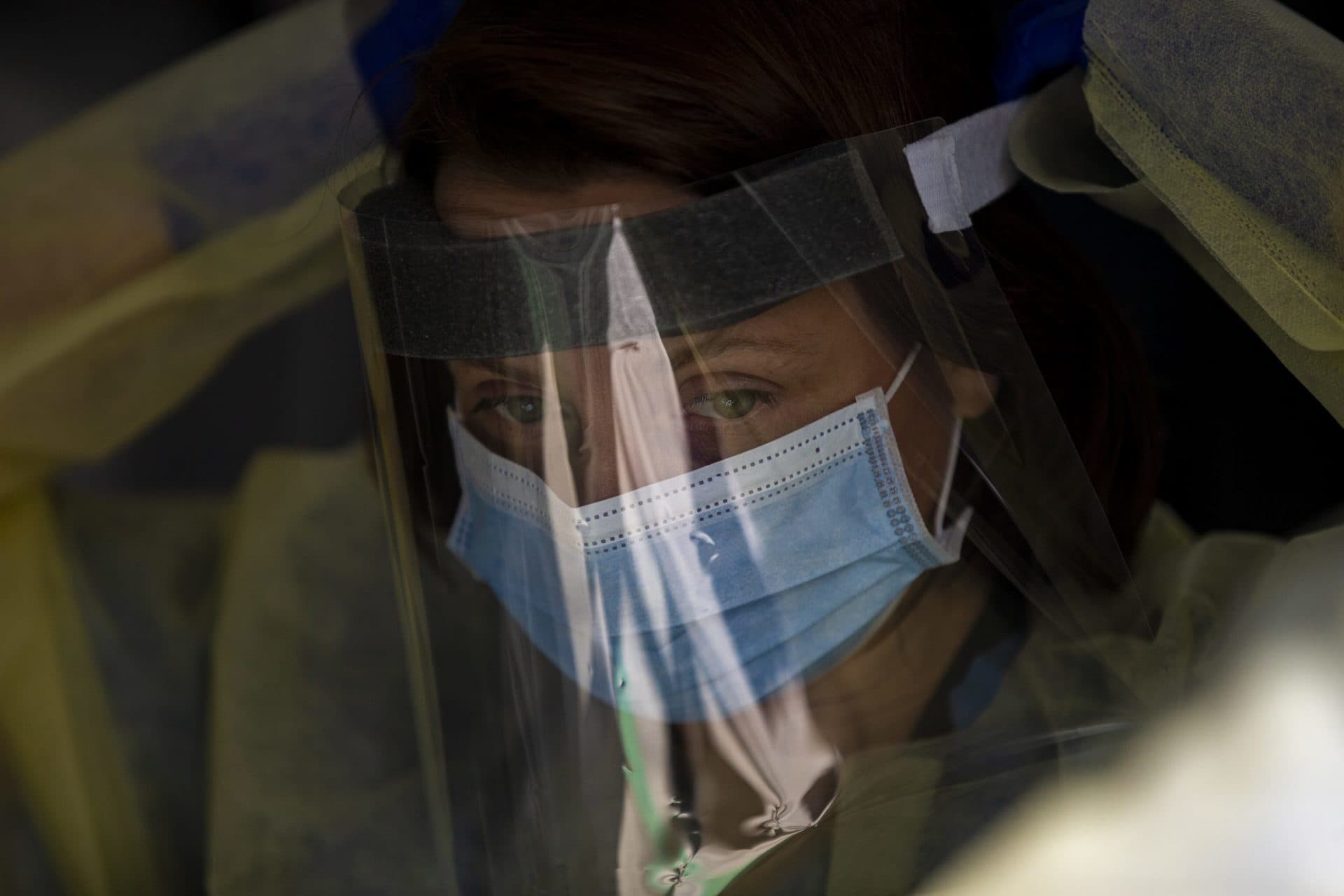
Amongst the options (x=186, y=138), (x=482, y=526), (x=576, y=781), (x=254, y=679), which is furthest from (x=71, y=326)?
(x=576, y=781)

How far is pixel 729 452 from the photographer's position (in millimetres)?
627

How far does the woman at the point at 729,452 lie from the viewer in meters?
0.60

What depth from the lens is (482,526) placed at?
0.76m

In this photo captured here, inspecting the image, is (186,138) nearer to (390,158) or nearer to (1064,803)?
(390,158)

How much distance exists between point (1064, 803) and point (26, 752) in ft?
3.08

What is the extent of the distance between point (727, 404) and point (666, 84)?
0.22 m

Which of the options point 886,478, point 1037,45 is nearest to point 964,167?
point 1037,45

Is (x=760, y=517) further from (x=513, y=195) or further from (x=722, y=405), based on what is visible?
(x=513, y=195)

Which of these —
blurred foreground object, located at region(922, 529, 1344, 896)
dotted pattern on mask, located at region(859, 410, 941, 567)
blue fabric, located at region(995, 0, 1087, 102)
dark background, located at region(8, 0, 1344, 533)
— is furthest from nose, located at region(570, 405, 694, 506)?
dark background, located at region(8, 0, 1344, 533)

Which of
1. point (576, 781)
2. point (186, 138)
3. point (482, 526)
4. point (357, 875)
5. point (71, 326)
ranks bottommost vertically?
point (357, 875)

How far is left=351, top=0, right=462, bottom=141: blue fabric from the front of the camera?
0.80 meters

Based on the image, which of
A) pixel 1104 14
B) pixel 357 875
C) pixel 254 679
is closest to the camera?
pixel 1104 14

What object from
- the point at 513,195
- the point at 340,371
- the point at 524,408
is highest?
the point at 513,195

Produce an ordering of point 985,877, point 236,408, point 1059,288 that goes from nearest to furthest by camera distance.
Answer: point 985,877 < point 1059,288 < point 236,408
